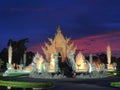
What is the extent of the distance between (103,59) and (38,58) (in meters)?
52.2

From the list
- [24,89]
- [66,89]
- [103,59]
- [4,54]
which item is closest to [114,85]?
[66,89]

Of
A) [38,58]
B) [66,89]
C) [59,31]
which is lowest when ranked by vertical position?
[66,89]

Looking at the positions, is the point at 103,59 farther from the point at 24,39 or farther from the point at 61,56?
the point at 61,56

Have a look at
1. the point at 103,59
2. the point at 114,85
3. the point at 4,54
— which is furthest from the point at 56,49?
the point at 103,59

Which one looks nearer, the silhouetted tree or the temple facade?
the temple facade

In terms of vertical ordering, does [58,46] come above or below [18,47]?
below

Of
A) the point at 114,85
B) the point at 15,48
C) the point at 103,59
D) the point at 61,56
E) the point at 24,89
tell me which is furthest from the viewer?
the point at 103,59

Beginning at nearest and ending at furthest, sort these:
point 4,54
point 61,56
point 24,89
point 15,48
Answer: point 24,89 < point 61,56 < point 4,54 < point 15,48

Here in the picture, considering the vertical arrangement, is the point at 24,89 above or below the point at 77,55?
below

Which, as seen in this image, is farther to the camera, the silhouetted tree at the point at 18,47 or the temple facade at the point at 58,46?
the silhouetted tree at the point at 18,47

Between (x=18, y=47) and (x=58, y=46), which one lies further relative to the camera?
(x=18, y=47)

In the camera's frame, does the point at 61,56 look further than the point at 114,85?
Yes

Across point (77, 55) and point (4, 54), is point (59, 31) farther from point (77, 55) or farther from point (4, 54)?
point (4, 54)

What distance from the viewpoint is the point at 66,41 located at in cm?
6381
